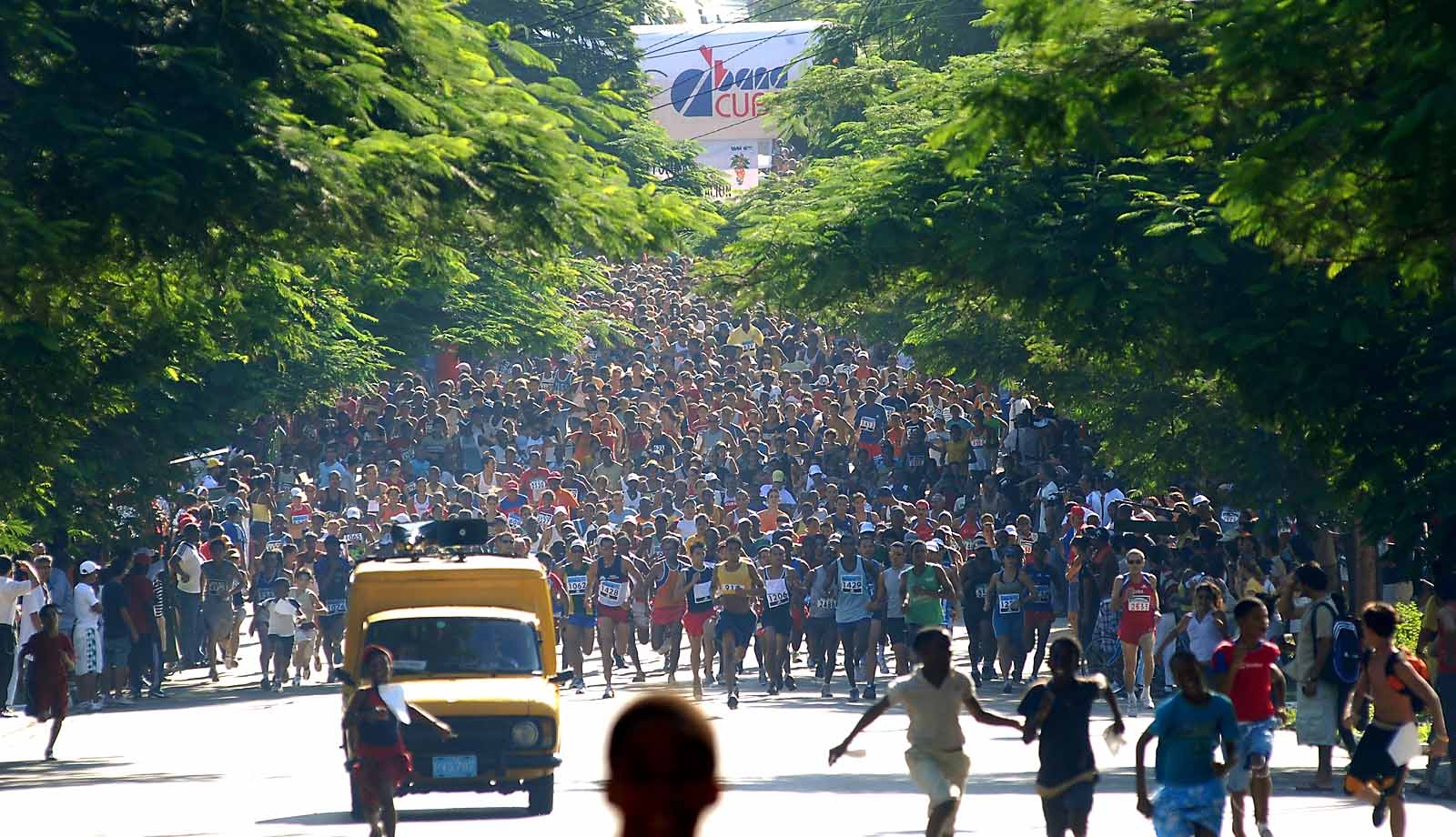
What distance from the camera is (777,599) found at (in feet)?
85.4

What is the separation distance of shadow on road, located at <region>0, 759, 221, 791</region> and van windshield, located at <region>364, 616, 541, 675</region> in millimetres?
3282

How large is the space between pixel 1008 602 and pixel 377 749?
12802 mm

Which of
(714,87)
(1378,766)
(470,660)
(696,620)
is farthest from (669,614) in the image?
(714,87)

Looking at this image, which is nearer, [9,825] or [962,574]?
[9,825]

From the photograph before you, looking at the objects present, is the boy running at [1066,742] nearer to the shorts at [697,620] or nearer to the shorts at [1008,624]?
the shorts at [1008,624]

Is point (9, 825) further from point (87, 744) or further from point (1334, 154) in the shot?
point (1334, 154)

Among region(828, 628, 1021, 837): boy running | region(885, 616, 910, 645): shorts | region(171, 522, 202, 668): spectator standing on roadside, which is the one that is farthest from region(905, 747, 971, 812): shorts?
region(171, 522, 202, 668): spectator standing on roadside

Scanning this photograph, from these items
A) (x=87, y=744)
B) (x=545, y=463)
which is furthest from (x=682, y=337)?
(x=87, y=744)

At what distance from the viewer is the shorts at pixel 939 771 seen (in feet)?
40.2

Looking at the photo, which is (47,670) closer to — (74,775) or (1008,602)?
(74,775)

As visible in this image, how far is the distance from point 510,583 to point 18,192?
483cm

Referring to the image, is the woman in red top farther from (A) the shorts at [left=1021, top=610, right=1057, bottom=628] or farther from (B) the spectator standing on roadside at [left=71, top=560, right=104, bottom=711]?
(B) the spectator standing on roadside at [left=71, top=560, right=104, bottom=711]

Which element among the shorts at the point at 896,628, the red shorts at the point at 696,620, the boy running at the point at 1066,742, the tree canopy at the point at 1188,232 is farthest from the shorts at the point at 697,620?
the boy running at the point at 1066,742

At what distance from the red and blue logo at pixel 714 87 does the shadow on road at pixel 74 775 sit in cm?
6653
